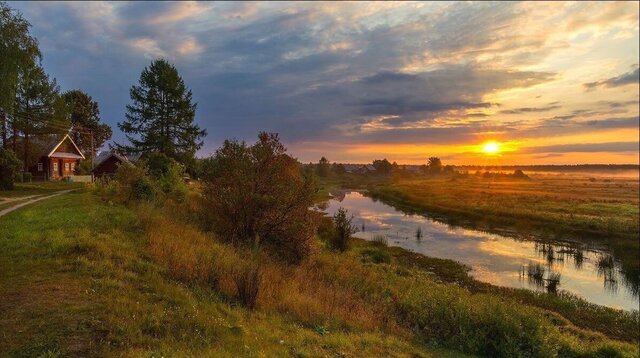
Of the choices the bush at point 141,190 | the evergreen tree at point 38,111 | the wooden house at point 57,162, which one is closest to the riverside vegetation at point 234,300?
the bush at point 141,190

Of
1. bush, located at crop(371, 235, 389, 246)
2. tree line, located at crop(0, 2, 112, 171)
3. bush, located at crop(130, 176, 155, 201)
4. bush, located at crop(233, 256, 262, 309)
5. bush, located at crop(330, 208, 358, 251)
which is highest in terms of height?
tree line, located at crop(0, 2, 112, 171)

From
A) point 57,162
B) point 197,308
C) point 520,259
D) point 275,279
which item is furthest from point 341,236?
point 57,162

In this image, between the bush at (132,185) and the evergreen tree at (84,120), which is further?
the evergreen tree at (84,120)

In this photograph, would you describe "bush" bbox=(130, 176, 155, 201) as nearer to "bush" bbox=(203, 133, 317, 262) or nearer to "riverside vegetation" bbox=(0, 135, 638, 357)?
"riverside vegetation" bbox=(0, 135, 638, 357)

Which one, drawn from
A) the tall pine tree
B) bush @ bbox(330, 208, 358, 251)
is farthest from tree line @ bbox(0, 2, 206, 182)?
bush @ bbox(330, 208, 358, 251)

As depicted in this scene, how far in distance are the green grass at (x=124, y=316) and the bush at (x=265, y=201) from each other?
301 inches

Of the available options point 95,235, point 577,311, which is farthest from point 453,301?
point 95,235

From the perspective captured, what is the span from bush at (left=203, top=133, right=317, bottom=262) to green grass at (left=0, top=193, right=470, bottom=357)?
765cm

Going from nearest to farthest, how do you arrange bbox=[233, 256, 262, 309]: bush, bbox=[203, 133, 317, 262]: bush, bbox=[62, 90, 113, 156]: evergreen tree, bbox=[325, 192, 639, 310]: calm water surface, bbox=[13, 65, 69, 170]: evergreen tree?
bbox=[233, 256, 262, 309]: bush
bbox=[203, 133, 317, 262]: bush
bbox=[325, 192, 639, 310]: calm water surface
bbox=[13, 65, 69, 170]: evergreen tree
bbox=[62, 90, 113, 156]: evergreen tree

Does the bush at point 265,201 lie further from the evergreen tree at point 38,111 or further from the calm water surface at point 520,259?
the evergreen tree at point 38,111

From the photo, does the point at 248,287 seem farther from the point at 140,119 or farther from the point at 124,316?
the point at 140,119

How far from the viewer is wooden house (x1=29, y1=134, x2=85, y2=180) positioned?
50.0 metres

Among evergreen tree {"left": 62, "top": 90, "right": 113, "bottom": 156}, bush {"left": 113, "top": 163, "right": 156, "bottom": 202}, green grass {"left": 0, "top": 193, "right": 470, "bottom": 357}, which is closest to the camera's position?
green grass {"left": 0, "top": 193, "right": 470, "bottom": 357}

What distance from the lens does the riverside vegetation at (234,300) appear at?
24.6ft
